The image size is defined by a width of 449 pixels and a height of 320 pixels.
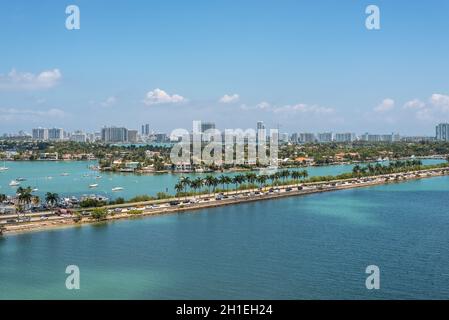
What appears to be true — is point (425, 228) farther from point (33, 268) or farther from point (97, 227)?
point (33, 268)

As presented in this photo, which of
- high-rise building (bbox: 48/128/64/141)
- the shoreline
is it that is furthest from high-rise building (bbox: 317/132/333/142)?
the shoreline

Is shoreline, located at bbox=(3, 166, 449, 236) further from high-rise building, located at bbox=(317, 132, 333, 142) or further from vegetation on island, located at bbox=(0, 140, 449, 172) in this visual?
high-rise building, located at bbox=(317, 132, 333, 142)

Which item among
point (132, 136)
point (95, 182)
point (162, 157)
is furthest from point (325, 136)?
point (95, 182)

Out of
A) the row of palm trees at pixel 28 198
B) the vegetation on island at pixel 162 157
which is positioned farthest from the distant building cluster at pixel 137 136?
the row of palm trees at pixel 28 198

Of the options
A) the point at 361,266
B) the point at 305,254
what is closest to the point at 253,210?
the point at 305,254
